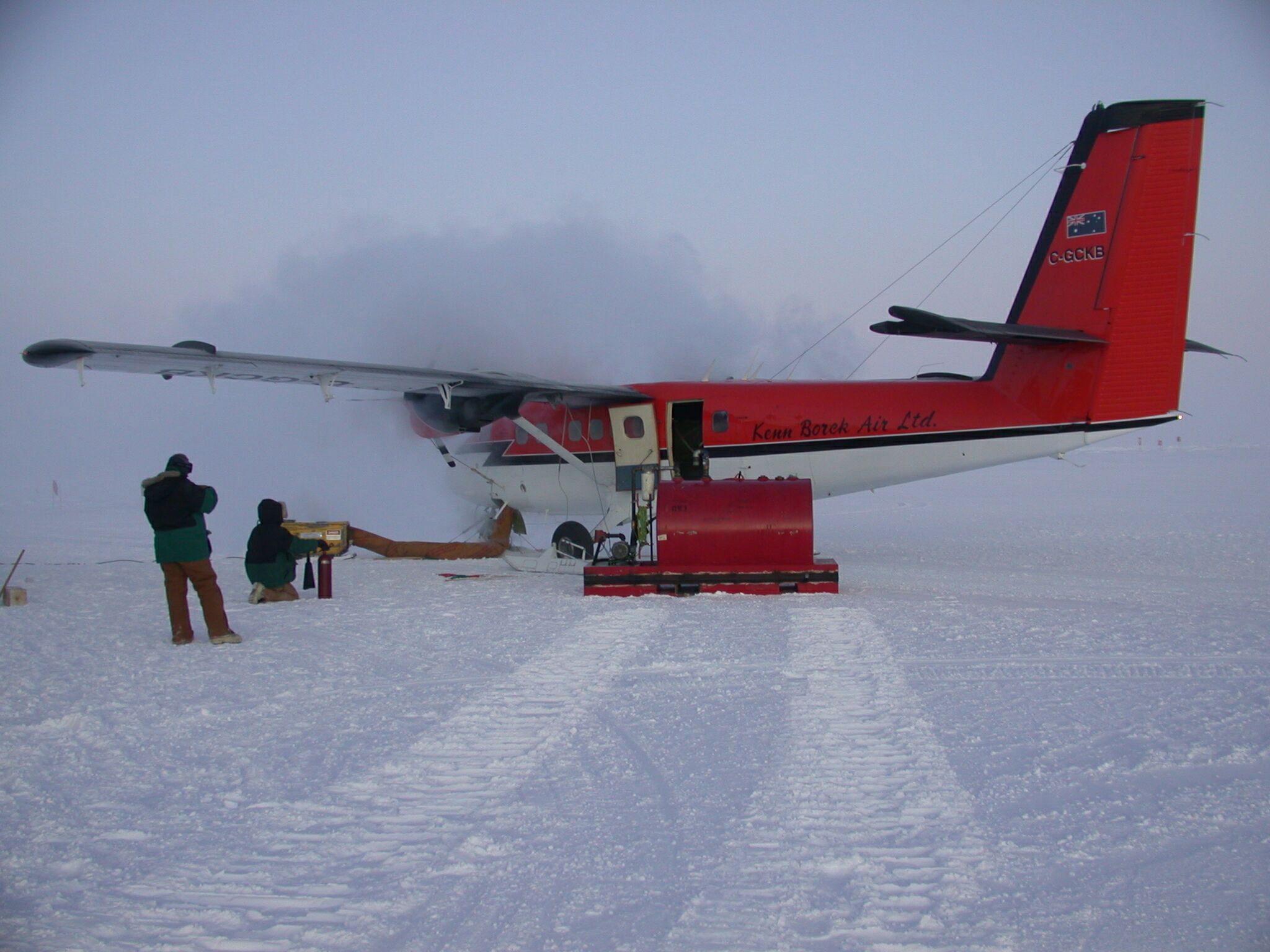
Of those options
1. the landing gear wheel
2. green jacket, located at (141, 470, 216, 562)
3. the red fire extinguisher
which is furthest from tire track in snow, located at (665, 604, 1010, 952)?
the landing gear wheel

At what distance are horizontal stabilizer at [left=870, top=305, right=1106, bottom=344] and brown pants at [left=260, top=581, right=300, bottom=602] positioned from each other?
7210 millimetres

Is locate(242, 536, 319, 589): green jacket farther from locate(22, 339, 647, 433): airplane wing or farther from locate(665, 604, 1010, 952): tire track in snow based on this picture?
locate(665, 604, 1010, 952): tire track in snow

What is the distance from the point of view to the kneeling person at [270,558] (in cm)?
1039

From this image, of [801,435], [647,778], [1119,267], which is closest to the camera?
[647,778]

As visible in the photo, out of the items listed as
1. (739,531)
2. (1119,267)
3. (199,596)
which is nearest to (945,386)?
(1119,267)

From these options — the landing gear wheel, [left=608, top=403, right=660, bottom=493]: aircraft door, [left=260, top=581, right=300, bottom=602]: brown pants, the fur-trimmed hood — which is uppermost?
[left=608, top=403, right=660, bottom=493]: aircraft door

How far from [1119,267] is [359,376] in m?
9.80

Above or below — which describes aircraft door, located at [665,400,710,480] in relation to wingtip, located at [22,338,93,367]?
below

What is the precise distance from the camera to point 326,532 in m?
16.1

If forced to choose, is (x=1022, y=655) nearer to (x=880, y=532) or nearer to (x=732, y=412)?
(x=732, y=412)

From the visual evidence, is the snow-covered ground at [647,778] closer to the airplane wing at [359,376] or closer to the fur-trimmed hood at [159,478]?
the fur-trimmed hood at [159,478]

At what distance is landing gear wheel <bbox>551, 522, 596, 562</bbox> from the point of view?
1507 cm

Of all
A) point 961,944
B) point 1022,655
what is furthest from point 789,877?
point 1022,655

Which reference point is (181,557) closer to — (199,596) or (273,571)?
(199,596)
